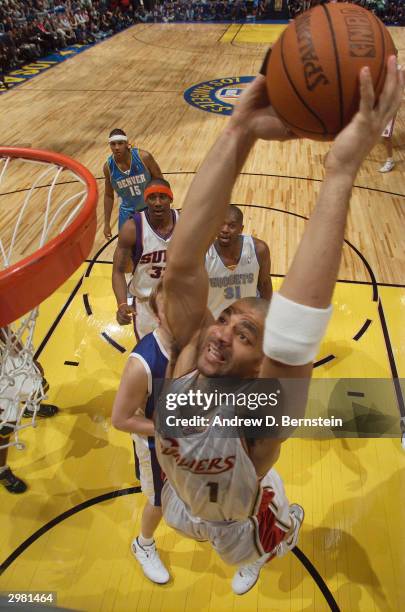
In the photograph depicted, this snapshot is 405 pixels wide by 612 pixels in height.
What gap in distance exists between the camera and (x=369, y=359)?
4090mm

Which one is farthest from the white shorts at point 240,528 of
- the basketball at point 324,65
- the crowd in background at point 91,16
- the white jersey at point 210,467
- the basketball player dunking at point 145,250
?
the crowd in background at point 91,16

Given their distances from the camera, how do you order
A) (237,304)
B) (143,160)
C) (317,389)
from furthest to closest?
(143,160)
(317,389)
(237,304)

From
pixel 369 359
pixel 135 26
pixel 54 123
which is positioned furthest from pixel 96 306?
pixel 135 26

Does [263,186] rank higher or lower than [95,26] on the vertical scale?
lower

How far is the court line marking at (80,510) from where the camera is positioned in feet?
8.64

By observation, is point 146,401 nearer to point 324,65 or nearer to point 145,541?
point 145,541

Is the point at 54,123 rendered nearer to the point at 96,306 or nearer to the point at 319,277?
the point at 96,306

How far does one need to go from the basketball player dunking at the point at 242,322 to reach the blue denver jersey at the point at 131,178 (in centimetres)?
335

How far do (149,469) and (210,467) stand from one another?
108 cm

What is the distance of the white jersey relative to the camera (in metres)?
1.41

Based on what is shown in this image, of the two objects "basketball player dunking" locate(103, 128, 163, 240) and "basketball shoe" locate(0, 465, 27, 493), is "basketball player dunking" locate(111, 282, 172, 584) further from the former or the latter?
"basketball player dunking" locate(103, 128, 163, 240)

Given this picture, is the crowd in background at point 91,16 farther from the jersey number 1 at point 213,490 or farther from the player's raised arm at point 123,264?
the jersey number 1 at point 213,490

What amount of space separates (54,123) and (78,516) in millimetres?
8743

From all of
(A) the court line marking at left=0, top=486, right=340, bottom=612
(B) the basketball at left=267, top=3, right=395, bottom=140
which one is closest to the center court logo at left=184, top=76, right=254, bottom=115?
(A) the court line marking at left=0, top=486, right=340, bottom=612
